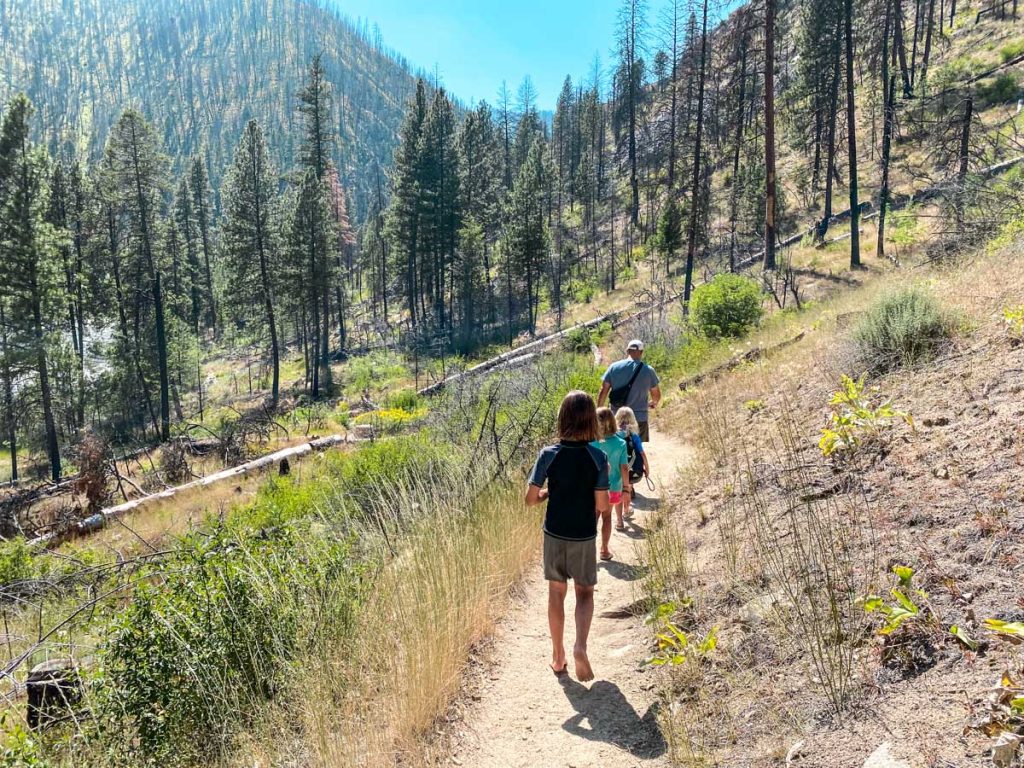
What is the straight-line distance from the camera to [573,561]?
3.91m

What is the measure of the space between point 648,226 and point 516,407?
129 ft

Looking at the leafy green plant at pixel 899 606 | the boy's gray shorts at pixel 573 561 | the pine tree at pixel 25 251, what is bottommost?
the boy's gray shorts at pixel 573 561

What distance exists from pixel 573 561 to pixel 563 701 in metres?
0.84

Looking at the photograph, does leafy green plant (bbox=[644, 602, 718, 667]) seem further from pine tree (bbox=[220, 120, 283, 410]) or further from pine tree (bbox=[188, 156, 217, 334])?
pine tree (bbox=[188, 156, 217, 334])

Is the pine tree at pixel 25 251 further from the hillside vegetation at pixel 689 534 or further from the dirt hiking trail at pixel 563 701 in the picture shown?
the dirt hiking trail at pixel 563 701

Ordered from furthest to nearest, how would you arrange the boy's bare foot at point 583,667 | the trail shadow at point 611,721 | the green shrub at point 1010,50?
the green shrub at point 1010,50 → the boy's bare foot at point 583,667 → the trail shadow at point 611,721

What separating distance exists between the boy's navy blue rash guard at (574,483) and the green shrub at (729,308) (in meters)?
12.6

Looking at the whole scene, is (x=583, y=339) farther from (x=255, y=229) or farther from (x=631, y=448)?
(x=255, y=229)

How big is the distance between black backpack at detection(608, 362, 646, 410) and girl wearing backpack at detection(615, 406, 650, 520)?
1.94 ft

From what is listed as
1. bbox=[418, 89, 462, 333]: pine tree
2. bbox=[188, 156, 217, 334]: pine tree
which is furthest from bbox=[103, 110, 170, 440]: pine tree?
bbox=[188, 156, 217, 334]: pine tree

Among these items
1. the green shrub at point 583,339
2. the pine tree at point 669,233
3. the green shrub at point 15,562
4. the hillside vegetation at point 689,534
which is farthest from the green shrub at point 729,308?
the pine tree at point 669,233

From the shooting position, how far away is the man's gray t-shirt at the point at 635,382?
23.4ft

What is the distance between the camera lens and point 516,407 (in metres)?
10.6

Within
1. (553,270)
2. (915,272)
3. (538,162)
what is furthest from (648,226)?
(915,272)
